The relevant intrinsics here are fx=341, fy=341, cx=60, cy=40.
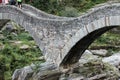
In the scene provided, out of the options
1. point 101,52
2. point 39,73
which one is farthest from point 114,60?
point 39,73

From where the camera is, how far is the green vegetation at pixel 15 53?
19.1 meters

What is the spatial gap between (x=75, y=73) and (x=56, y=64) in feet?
5.88

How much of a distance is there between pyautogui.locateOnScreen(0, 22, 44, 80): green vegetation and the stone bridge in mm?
1535

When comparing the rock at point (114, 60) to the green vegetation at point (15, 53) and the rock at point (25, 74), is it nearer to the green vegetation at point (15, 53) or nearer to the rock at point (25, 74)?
the green vegetation at point (15, 53)

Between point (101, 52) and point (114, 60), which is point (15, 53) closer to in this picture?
point (114, 60)

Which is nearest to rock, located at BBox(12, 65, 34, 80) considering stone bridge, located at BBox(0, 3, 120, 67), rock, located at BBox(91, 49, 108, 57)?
stone bridge, located at BBox(0, 3, 120, 67)

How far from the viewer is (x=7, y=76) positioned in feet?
60.6

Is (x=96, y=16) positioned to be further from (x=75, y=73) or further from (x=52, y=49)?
(x=75, y=73)

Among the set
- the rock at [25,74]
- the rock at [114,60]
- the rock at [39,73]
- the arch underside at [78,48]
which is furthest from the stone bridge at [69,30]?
the rock at [114,60]

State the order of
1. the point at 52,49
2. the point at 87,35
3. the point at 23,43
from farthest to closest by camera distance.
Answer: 1. the point at 23,43
2. the point at 52,49
3. the point at 87,35

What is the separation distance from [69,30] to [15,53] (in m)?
6.97

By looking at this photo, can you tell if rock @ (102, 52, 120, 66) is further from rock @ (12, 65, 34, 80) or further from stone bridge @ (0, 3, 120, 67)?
rock @ (12, 65, 34, 80)

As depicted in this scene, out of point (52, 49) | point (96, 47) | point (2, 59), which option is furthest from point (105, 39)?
point (52, 49)

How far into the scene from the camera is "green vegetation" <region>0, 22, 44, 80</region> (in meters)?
19.1
